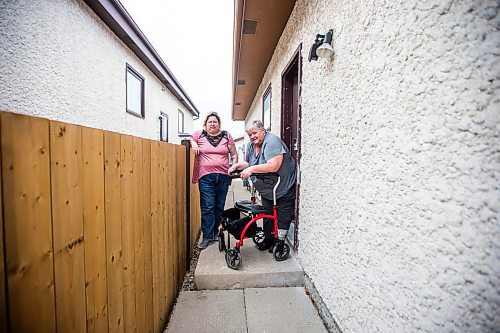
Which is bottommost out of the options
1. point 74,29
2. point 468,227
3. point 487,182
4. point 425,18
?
point 468,227

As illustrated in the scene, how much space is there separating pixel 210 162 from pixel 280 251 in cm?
136

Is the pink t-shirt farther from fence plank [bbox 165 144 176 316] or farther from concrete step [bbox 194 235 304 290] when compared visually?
concrete step [bbox 194 235 304 290]

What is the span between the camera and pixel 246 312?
2203 millimetres

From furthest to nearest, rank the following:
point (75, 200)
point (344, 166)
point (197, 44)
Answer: point (197, 44)
point (344, 166)
point (75, 200)

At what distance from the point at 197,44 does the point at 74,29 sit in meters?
10.9

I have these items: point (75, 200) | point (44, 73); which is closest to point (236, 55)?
point (44, 73)

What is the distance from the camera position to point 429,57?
943 millimetres

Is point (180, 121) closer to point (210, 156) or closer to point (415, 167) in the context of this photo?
point (210, 156)

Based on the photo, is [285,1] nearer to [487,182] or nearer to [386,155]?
[386,155]

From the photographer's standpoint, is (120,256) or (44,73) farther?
(44,73)

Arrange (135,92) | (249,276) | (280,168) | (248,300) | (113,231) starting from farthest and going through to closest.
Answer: (135,92) < (280,168) < (249,276) < (248,300) < (113,231)

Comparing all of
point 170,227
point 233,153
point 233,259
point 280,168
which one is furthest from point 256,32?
point 233,259

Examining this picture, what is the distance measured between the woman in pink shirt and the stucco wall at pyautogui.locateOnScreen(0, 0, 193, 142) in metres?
1.98

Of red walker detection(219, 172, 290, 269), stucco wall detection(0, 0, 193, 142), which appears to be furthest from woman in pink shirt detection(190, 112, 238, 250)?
stucco wall detection(0, 0, 193, 142)
